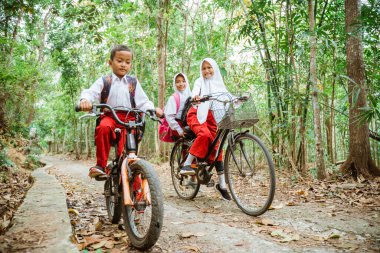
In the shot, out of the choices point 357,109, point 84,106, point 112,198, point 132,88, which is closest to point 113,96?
point 132,88

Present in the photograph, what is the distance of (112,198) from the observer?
329cm

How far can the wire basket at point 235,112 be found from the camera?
3543 mm

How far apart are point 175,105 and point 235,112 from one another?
5.23 ft

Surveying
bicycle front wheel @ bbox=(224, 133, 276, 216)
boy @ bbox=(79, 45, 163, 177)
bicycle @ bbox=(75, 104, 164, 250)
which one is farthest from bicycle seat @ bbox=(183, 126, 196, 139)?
bicycle @ bbox=(75, 104, 164, 250)

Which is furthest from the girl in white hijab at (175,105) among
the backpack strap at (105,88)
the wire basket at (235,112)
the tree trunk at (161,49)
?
the tree trunk at (161,49)

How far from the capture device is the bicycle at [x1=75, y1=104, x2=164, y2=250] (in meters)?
2.22

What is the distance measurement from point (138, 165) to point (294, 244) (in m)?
1.45

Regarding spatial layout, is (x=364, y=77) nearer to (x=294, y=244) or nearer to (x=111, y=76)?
(x=294, y=244)

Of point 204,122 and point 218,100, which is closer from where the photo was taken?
point 218,100

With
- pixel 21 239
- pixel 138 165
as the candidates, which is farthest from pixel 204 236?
pixel 21 239

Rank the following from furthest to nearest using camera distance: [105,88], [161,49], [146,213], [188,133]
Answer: [161,49] < [188,133] < [105,88] < [146,213]

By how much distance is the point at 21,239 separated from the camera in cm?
221

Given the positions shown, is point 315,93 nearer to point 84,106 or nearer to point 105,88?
point 105,88

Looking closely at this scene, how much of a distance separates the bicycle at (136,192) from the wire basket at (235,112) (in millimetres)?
1068
